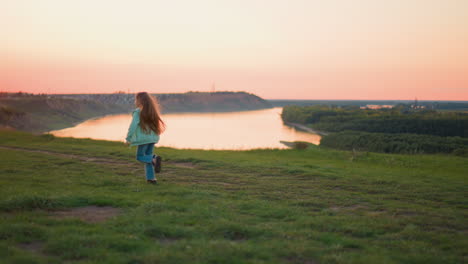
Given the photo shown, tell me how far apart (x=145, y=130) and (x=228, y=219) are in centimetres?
353

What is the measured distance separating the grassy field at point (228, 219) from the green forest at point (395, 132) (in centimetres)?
1477

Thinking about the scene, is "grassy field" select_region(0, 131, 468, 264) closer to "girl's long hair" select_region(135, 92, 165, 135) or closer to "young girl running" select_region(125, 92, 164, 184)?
"young girl running" select_region(125, 92, 164, 184)

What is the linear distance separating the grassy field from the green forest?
14.8 m

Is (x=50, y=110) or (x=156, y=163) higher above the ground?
(x=50, y=110)

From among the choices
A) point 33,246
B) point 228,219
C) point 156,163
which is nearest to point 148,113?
point 156,163

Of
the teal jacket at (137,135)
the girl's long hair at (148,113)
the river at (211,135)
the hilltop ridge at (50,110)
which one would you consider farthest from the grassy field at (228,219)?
the river at (211,135)

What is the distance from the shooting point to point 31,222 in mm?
4711

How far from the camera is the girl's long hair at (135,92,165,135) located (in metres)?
7.89

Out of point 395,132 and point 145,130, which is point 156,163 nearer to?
point 145,130

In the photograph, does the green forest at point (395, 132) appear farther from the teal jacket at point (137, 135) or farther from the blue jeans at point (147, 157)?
the teal jacket at point (137, 135)

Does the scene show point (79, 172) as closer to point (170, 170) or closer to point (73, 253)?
point (170, 170)

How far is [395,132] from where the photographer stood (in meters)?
69.8

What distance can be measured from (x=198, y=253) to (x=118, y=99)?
20102cm

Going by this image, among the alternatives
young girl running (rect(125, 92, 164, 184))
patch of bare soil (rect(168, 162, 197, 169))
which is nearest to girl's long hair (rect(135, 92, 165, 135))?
young girl running (rect(125, 92, 164, 184))
